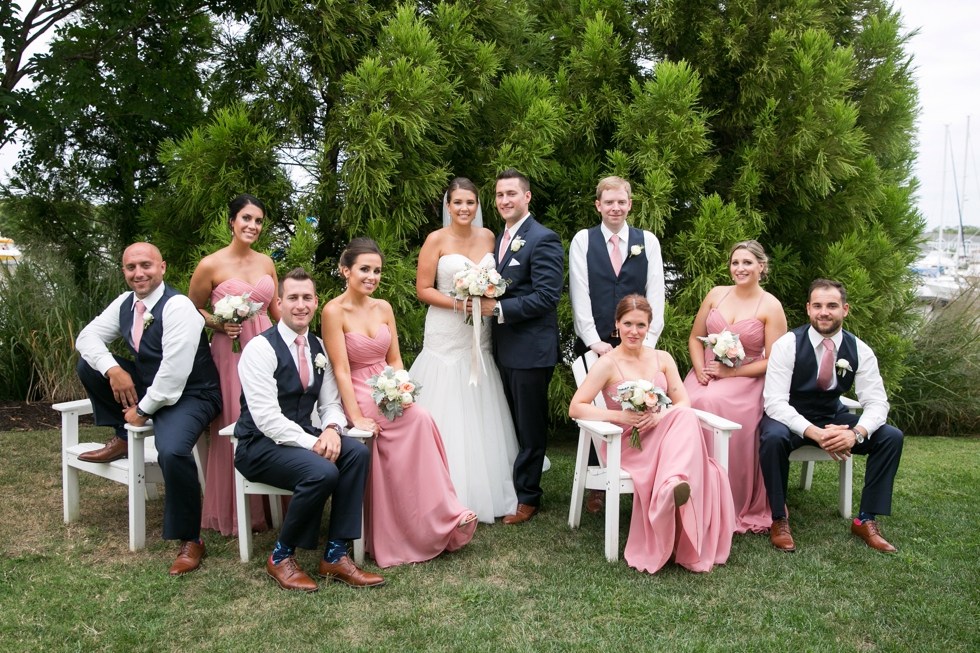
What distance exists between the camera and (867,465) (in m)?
4.65

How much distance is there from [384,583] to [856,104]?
5909 millimetres

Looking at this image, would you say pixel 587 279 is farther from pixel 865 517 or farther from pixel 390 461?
pixel 865 517

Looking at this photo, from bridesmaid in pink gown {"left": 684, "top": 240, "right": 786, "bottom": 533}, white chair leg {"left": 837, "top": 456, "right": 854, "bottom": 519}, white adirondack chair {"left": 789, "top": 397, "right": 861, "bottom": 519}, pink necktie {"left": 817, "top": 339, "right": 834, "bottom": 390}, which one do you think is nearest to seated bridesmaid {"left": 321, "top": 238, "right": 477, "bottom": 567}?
bridesmaid in pink gown {"left": 684, "top": 240, "right": 786, "bottom": 533}

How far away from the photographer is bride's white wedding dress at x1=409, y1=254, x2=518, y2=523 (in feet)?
16.5

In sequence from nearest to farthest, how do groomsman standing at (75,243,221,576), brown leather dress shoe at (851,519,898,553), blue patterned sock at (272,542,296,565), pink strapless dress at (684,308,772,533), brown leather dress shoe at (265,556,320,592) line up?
brown leather dress shoe at (265,556,320,592)
blue patterned sock at (272,542,296,565)
groomsman standing at (75,243,221,576)
brown leather dress shoe at (851,519,898,553)
pink strapless dress at (684,308,772,533)

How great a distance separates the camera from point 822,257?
23.7 ft

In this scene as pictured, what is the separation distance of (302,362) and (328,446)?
492mm

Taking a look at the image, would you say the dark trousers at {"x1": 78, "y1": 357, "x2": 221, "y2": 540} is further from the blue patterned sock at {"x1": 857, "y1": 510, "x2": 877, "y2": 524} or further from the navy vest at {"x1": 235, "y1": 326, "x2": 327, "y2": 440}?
the blue patterned sock at {"x1": 857, "y1": 510, "x2": 877, "y2": 524}

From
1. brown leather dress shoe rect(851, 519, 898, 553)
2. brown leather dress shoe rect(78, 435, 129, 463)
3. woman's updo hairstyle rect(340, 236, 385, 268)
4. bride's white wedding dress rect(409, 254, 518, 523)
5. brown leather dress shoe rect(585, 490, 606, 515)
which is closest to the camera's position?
brown leather dress shoe rect(851, 519, 898, 553)

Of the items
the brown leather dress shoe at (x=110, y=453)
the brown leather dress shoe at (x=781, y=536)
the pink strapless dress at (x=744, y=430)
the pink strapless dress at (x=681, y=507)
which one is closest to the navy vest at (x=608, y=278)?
the pink strapless dress at (x=744, y=430)

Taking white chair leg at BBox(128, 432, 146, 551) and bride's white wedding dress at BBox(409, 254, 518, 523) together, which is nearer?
white chair leg at BBox(128, 432, 146, 551)

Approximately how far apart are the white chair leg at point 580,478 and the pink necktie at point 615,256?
3.49 feet

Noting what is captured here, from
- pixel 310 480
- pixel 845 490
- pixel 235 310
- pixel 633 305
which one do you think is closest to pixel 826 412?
pixel 845 490

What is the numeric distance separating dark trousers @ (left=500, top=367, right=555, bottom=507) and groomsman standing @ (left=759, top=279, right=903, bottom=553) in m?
1.34
